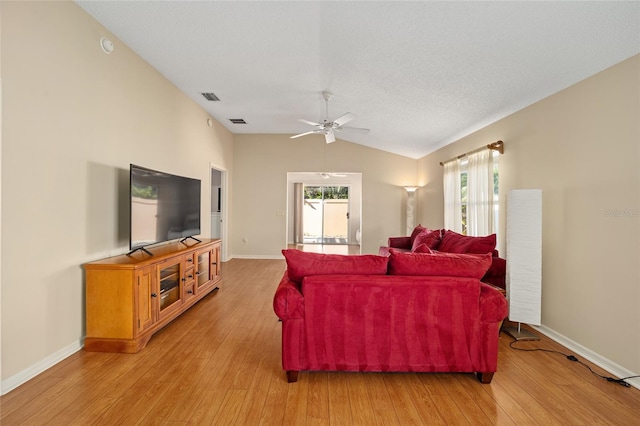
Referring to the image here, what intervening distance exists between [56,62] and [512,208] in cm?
421

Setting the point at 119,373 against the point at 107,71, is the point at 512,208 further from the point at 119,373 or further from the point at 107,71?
the point at 107,71

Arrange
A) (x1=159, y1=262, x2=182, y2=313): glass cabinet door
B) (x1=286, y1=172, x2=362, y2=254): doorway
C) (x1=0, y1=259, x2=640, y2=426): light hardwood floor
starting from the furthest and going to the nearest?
(x1=286, y1=172, x2=362, y2=254): doorway
(x1=159, y1=262, x2=182, y2=313): glass cabinet door
(x1=0, y1=259, x2=640, y2=426): light hardwood floor

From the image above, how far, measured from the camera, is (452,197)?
5.41 m

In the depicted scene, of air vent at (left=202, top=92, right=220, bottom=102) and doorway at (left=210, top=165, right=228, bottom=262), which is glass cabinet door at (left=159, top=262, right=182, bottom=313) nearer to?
air vent at (left=202, top=92, right=220, bottom=102)

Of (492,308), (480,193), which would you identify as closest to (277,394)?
(492,308)

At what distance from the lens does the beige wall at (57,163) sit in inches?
82.0

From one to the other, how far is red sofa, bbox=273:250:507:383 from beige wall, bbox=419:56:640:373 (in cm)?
108

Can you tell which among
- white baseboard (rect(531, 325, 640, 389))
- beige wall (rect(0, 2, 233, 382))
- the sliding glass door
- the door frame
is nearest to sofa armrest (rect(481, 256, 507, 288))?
white baseboard (rect(531, 325, 640, 389))

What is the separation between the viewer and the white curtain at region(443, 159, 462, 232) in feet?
17.0

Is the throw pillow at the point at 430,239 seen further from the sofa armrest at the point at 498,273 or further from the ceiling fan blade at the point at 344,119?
the ceiling fan blade at the point at 344,119

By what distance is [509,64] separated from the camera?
9.10 feet

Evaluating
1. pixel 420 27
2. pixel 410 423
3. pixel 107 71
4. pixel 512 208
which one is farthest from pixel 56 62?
pixel 512 208

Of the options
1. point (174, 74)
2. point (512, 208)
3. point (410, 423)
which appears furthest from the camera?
point (174, 74)

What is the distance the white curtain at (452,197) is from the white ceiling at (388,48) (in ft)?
3.03
